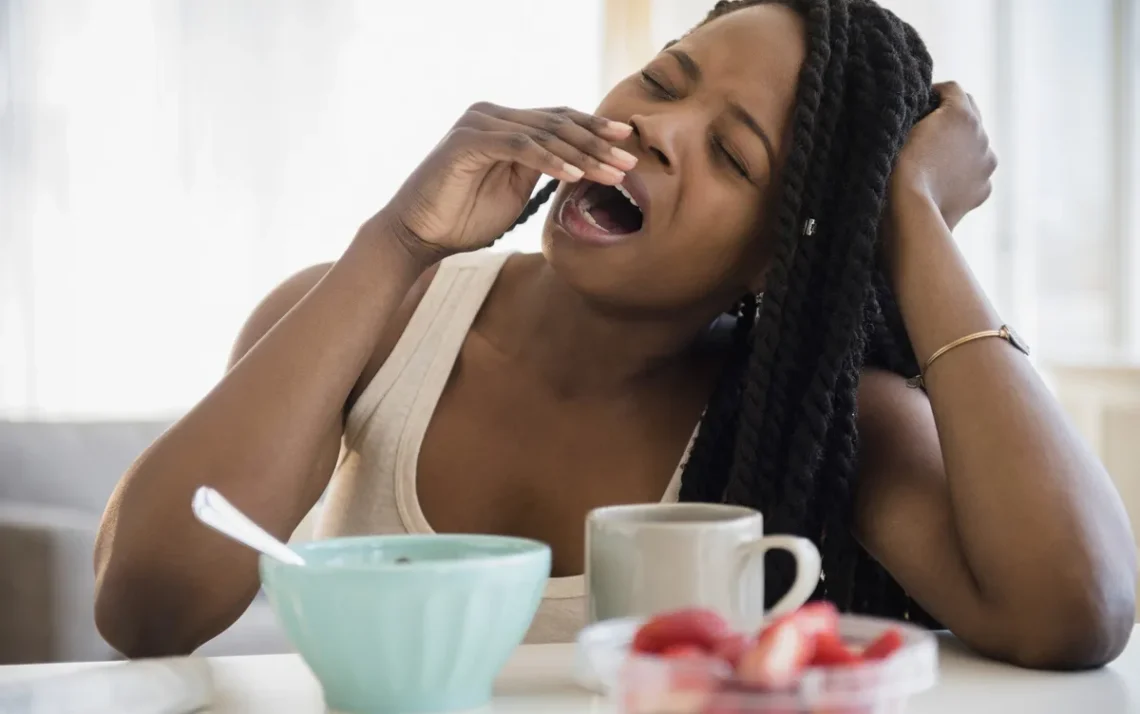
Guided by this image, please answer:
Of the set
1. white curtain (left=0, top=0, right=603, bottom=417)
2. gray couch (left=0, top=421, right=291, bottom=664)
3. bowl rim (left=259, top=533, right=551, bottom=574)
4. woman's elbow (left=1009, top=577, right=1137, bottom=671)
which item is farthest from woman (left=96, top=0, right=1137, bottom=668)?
white curtain (left=0, top=0, right=603, bottom=417)

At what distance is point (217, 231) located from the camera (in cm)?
270

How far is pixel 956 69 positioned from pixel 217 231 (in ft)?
6.07

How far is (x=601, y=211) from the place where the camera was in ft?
3.59

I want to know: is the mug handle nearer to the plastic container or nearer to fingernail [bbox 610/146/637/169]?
the plastic container

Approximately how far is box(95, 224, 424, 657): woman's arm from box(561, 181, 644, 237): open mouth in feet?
0.52

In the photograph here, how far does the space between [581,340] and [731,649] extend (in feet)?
2.40

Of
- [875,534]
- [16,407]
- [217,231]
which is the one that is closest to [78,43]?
[217,231]

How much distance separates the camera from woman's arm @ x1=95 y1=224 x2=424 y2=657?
839 mm

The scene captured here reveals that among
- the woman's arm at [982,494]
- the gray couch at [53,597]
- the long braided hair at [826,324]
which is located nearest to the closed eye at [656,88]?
the long braided hair at [826,324]

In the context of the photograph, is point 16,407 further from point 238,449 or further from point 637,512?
point 637,512

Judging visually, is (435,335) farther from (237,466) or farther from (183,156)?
(183,156)

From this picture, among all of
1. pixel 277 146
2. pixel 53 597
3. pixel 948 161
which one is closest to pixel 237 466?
pixel 948 161

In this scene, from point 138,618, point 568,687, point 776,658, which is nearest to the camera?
point 776,658

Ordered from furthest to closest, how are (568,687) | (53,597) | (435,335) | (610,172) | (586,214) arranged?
(53,597) → (435,335) → (586,214) → (610,172) → (568,687)
